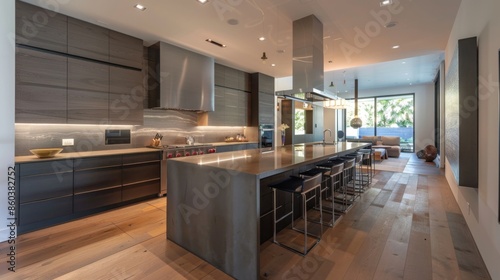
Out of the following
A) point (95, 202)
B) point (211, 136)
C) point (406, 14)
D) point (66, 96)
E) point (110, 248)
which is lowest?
point (110, 248)

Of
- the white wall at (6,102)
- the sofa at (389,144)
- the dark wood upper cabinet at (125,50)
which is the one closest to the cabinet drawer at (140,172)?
the white wall at (6,102)

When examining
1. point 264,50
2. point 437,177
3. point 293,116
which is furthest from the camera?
point 293,116

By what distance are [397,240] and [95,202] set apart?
392 centimetres

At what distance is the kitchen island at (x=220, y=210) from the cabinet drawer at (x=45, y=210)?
155 cm

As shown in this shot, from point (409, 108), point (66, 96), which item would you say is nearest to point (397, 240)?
point (66, 96)

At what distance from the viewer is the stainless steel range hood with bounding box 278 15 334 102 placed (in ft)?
10.6

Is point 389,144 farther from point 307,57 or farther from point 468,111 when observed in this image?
point 468,111

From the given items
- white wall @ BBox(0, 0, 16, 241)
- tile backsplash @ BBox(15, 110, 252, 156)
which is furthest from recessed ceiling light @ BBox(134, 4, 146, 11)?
tile backsplash @ BBox(15, 110, 252, 156)

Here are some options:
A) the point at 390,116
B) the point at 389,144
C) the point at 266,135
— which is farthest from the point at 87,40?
the point at 390,116

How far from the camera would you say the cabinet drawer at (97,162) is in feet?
9.88

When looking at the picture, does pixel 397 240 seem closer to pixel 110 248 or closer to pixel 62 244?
pixel 110 248

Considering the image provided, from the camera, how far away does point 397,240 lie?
7.97 ft

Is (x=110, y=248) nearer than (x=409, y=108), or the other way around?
(x=110, y=248)

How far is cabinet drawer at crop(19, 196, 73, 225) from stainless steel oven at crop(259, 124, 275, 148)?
173 inches
